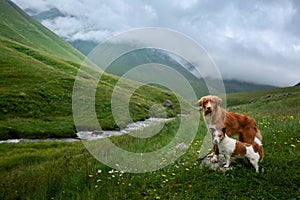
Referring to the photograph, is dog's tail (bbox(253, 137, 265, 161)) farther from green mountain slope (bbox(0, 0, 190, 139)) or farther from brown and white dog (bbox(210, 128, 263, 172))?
green mountain slope (bbox(0, 0, 190, 139))

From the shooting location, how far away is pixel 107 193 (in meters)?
8.73

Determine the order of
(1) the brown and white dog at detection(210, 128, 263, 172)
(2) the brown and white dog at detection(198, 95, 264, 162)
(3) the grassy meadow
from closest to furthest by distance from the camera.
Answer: (3) the grassy meadow, (1) the brown and white dog at detection(210, 128, 263, 172), (2) the brown and white dog at detection(198, 95, 264, 162)

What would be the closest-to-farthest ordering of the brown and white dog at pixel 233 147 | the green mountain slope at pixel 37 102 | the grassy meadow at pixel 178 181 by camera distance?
the grassy meadow at pixel 178 181
the brown and white dog at pixel 233 147
the green mountain slope at pixel 37 102

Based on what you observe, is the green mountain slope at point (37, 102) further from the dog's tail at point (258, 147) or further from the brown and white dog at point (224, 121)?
the dog's tail at point (258, 147)

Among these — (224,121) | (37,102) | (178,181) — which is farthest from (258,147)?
(37,102)

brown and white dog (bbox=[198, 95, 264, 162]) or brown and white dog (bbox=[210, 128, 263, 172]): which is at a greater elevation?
brown and white dog (bbox=[198, 95, 264, 162])

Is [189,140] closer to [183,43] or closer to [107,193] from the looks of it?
[183,43]

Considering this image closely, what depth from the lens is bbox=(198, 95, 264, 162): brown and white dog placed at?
29.6 ft

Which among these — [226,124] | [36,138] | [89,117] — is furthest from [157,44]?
[89,117]

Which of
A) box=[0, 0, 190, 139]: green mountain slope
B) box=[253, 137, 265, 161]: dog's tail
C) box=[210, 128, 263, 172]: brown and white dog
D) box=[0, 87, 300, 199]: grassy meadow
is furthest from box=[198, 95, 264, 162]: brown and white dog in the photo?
box=[0, 0, 190, 139]: green mountain slope

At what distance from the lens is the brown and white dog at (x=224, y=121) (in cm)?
901

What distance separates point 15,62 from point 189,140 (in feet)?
239

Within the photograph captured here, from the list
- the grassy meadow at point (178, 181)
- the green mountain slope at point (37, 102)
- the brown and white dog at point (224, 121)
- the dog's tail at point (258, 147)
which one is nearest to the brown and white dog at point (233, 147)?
the dog's tail at point (258, 147)

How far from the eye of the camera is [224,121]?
9.49m
